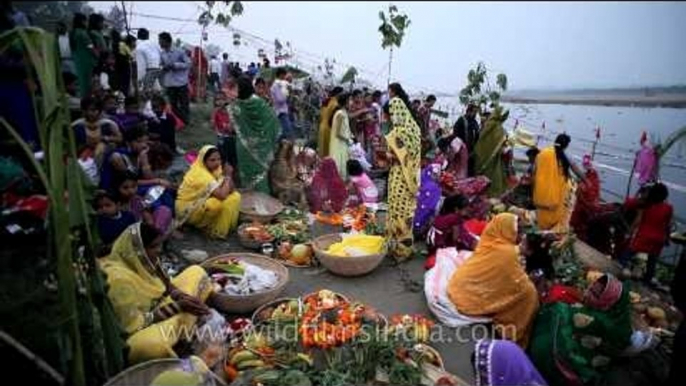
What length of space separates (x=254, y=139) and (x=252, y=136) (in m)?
0.05

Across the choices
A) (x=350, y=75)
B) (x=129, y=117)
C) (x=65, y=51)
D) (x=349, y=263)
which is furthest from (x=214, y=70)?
(x=349, y=263)

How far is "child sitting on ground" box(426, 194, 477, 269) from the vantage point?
5355 millimetres

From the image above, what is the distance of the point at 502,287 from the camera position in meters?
4.13

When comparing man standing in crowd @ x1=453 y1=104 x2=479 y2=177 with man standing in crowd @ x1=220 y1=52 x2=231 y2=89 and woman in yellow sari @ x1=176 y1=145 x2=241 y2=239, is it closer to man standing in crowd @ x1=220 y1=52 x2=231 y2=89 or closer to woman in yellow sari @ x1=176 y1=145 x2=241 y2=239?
woman in yellow sari @ x1=176 y1=145 x2=241 y2=239

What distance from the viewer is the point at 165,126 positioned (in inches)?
295

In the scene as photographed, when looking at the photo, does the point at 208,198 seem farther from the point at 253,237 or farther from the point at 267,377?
the point at 267,377

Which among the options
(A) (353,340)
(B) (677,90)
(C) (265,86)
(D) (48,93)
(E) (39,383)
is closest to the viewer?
(D) (48,93)

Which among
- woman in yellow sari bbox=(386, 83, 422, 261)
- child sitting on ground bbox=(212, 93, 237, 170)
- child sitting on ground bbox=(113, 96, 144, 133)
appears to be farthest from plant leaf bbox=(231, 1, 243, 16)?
woman in yellow sari bbox=(386, 83, 422, 261)

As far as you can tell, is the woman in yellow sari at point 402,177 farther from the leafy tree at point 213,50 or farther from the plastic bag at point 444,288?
the leafy tree at point 213,50

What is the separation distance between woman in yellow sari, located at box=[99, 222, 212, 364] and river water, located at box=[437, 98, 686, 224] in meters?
6.14

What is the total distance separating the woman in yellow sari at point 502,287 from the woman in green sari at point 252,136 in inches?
150

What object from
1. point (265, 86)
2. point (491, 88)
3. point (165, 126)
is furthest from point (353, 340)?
point (491, 88)

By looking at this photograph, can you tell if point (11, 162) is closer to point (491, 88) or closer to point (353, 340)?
point (353, 340)

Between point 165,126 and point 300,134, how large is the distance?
5036 mm
